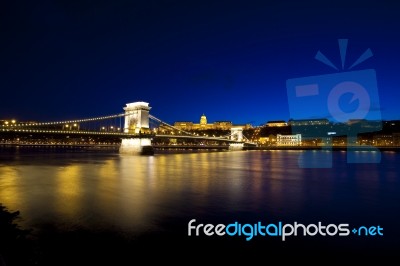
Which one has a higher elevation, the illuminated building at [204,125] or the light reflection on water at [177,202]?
the illuminated building at [204,125]

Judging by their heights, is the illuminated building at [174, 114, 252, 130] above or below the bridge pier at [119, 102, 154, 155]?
above

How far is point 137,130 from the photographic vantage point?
159 feet

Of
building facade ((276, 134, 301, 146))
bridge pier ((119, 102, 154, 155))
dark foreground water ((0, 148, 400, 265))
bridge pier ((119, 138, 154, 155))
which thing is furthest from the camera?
building facade ((276, 134, 301, 146))

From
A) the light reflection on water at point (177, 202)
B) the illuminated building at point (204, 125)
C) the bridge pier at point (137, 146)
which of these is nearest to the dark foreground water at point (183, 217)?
the light reflection on water at point (177, 202)

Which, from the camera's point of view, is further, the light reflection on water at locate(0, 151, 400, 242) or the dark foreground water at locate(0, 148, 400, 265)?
the light reflection on water at locate(0, 151, 400, 242)

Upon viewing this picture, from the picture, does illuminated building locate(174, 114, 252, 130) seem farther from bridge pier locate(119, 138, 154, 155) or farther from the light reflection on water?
the light reflection on water

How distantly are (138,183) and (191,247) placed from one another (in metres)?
11.5

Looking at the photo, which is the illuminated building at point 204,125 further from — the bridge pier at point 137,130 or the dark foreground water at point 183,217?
the dark foreground water at point 183,217

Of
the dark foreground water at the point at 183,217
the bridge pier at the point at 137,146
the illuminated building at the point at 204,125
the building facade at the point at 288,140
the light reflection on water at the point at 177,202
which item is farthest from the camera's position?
the illuminated building at the point at 204,125

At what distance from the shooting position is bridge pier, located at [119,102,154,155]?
4762 centimetres

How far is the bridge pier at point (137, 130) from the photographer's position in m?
47.6

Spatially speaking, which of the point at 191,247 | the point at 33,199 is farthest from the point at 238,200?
the point at 33,199

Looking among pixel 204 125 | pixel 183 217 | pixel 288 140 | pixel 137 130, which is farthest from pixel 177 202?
pixel 204 125

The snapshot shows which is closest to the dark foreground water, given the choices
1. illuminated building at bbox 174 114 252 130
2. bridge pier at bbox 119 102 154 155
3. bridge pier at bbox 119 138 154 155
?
bridge pier at bbox 119 138 154 155
